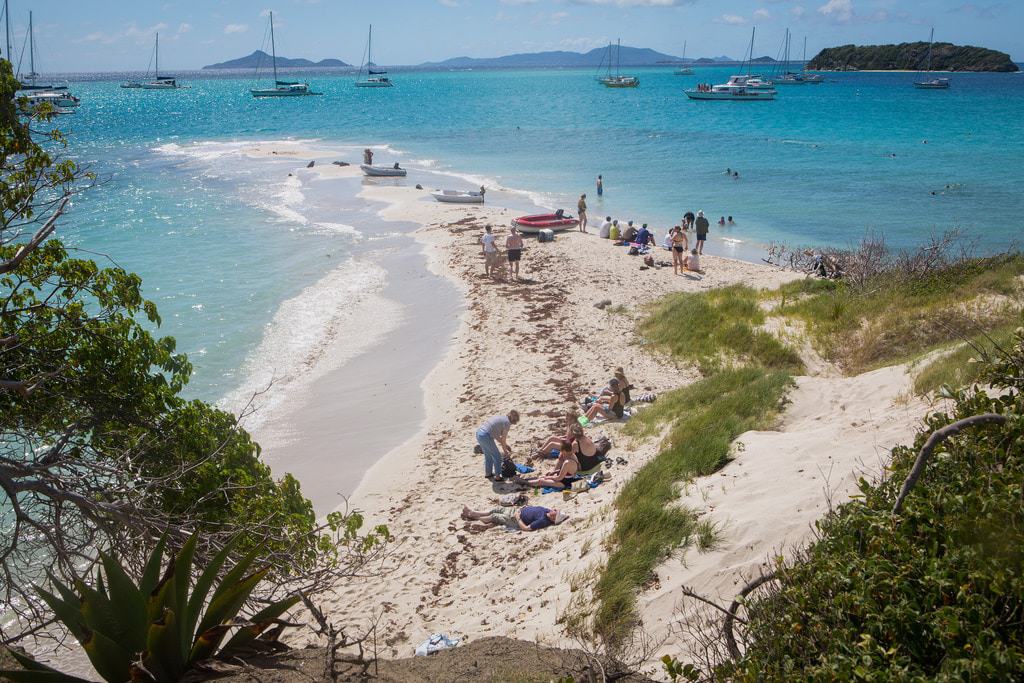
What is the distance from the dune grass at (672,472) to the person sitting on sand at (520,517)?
1084 millimetres

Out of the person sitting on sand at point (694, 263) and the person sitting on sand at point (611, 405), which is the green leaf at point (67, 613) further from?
the person sitting on sand at point (694, 263)

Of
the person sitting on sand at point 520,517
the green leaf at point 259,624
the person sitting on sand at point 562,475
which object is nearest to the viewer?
the green leaf at point 259,624

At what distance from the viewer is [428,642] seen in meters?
7.32

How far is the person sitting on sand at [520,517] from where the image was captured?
9562mm

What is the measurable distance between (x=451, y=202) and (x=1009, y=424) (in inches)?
1290

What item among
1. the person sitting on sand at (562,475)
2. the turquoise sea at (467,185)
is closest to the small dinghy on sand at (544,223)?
the turquoise sea at (467,185)

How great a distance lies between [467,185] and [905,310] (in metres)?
31.0

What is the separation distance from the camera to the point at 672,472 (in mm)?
8555

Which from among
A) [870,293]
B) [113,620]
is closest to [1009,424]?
[113,620]

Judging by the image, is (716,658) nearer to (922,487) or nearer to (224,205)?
(922,487)

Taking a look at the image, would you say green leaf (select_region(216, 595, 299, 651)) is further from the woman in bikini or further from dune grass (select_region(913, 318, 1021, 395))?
the woman in bikini

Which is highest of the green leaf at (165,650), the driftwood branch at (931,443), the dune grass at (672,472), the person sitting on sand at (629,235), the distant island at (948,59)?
the distant island at (948,59)

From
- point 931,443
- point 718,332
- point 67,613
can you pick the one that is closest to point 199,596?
point 67,613

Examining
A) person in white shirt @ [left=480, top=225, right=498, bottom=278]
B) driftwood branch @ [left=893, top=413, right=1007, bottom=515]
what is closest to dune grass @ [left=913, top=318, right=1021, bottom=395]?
driftwood branch @ [left=893, top=413, right=1007, bottom=515]
